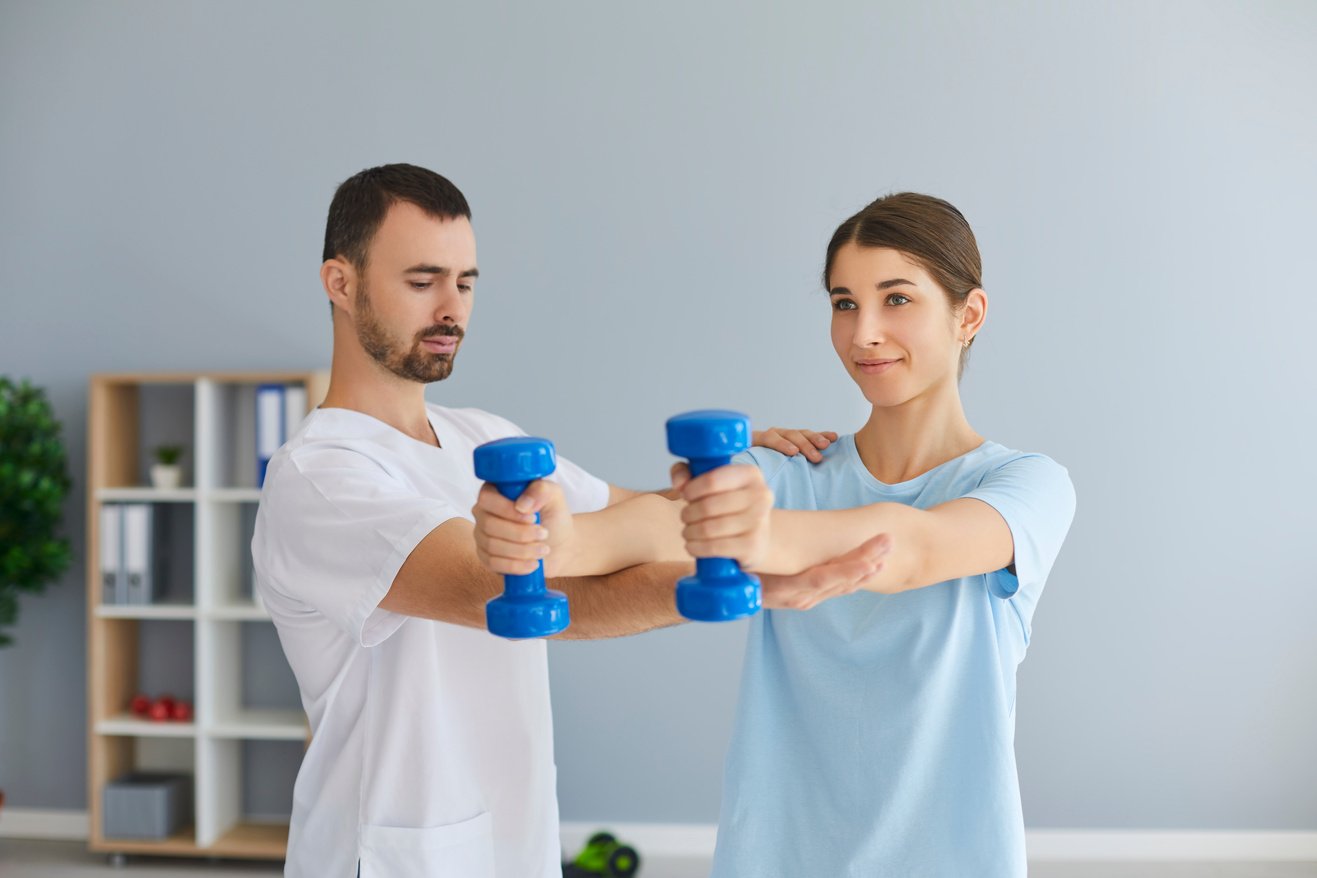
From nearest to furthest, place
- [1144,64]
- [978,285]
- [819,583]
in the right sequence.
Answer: [819,583], [978,285], [1144,64]

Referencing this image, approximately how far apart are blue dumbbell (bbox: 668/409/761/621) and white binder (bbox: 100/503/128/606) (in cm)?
345

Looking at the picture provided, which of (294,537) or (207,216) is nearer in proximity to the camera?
(294,537)

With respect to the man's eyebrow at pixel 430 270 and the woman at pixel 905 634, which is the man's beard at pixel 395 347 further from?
the woman at pixel 905 634

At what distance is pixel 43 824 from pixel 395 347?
3.54 meters

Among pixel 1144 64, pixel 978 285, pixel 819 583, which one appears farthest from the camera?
pixel 1144 64

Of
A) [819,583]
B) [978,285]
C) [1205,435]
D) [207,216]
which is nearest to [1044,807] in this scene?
[1205,435]

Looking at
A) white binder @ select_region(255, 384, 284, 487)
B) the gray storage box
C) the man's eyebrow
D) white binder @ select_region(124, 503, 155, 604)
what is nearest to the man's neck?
the man's eyebrow

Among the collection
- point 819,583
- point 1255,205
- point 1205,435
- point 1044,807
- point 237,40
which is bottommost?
point 1044,807

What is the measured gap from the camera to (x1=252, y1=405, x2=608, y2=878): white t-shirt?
1539 mm

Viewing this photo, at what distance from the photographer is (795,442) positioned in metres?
1.55

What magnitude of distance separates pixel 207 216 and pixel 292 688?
1754 millimetres

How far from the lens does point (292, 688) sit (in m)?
4.14

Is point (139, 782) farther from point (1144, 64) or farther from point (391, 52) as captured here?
point (1144, 64)

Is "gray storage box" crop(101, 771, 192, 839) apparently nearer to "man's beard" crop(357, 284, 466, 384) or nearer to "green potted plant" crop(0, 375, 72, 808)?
"green potted plant" crop(0, 375, 72, 808)
